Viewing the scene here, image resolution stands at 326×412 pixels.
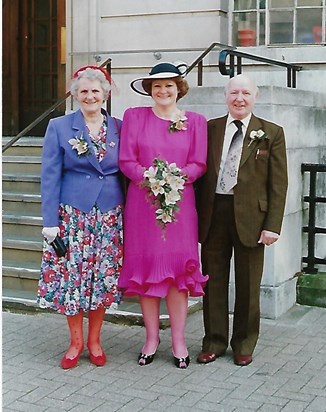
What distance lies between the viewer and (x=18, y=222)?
7758 millimetres

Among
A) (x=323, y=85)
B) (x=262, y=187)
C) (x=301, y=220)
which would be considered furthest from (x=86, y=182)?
(x=323, y=85)

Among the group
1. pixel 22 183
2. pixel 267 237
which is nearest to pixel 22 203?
pixel 22 183

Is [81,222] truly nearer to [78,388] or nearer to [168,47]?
[78,388]

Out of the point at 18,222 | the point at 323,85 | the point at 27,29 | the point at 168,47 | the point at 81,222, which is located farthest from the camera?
the point at 27,29

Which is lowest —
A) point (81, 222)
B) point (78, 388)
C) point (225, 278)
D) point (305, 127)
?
point (78, 388)

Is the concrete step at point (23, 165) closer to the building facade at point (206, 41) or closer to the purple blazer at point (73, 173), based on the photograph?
the building facade at point (206, 41)

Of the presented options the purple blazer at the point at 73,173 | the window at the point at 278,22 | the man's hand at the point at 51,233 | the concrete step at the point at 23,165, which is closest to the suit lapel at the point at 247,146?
the purple blazer at the point at 73,173

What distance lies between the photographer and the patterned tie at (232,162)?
5.20 m

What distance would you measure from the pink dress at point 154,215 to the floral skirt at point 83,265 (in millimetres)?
110

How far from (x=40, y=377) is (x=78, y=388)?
0.35m

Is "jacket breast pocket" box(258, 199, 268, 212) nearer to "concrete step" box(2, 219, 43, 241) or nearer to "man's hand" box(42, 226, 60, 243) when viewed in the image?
"man's hand" box(42, 226, 60, 243)

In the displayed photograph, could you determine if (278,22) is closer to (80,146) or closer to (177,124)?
(177,124)

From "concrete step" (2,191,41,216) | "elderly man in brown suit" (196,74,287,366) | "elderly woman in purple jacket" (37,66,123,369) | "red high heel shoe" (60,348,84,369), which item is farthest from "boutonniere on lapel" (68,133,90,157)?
"concrete step" (2,191,41,216)

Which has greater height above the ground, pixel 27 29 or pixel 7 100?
pixel 27 29
